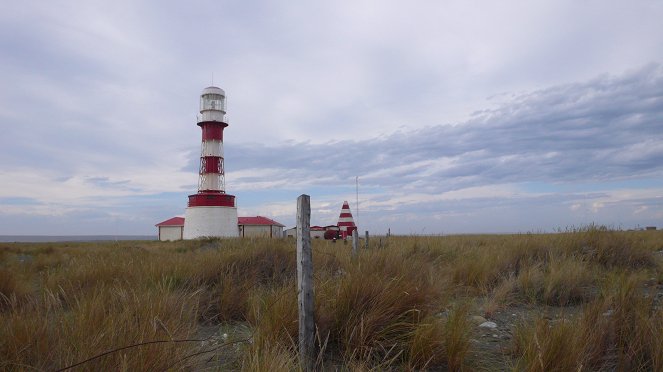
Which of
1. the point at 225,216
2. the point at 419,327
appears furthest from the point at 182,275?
the point at 225,216

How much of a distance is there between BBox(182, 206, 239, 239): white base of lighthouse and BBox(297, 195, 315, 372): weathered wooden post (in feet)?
96.0

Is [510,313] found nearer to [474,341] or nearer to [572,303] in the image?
[572,303]

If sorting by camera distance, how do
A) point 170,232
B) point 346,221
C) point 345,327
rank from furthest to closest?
point 170,232
point 346,221
point 345,327

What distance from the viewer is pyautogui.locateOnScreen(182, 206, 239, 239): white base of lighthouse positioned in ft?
107

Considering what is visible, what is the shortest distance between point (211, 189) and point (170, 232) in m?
13.0

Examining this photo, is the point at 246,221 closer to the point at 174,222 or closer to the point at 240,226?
the point at 240,226

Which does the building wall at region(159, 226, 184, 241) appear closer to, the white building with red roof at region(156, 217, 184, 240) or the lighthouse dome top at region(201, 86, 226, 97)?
the white building with red roof at region(156, 217, 184, 240)

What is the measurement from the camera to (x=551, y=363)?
349 cm

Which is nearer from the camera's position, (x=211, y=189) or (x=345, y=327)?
(x=345, y=327)

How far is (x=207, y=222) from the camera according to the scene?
32688 mm

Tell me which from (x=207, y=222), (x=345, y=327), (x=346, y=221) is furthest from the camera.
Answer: (x=207, y=222)

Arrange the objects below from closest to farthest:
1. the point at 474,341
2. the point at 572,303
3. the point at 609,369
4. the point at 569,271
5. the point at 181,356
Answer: the point at 181,356, the point at 609,369, the point at 474,341, the point at 572,303, the point at 569,271

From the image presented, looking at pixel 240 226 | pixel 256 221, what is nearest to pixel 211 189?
pixel 240 226

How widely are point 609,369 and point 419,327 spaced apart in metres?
1.62
